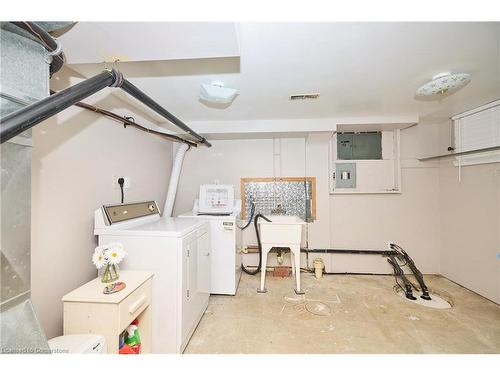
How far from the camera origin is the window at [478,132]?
2.38 meters

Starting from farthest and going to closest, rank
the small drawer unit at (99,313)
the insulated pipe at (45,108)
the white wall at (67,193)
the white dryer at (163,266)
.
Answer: the white dryer at (163,266)
the white wall at (67,193)
the small drawer unit at (99,313)
the insulated pipe at (45,108)

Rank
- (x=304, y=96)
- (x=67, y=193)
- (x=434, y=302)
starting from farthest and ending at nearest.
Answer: (x=434, y=302) < (x=304, y=96) < (x=67, y=193)

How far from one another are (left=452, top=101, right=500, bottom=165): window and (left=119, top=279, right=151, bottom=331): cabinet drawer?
387 cm

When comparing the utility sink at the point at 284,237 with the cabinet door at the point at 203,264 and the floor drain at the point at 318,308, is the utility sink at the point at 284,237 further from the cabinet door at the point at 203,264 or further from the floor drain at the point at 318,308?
the cabinet door at the point at 203,264

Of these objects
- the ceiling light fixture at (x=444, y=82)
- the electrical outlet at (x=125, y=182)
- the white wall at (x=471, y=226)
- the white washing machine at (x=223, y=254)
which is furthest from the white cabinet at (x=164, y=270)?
the white wall at (x=471, y=226)

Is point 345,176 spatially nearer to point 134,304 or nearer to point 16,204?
point 134,304

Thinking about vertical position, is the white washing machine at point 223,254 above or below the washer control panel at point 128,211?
below

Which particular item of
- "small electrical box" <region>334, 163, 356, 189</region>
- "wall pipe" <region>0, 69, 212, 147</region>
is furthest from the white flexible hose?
"small electrical box" <region>334, 163, 356, 189</region>

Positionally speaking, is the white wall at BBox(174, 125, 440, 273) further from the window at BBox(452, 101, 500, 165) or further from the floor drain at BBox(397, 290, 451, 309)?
the floor drain at BBox(397, 290, 451, 309)

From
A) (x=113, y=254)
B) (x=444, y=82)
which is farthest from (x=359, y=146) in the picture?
(x=113, y=254)

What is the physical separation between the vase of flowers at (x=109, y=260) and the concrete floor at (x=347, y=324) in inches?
35.8

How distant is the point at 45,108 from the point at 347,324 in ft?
8.90

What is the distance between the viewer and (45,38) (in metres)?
0.79

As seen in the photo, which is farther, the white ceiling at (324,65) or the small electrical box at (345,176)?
the small electrical box at (345,176)
